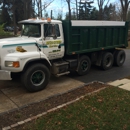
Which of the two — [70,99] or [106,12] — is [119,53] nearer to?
[70,99]

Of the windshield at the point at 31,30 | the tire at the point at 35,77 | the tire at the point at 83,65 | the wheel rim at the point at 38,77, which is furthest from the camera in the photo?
the tire at the point at 83,65

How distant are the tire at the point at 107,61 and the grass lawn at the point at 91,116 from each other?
12.7 feet

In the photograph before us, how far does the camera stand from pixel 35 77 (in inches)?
229

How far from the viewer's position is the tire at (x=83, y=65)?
762 centimetres

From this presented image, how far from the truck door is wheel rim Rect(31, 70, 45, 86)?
2.69ft

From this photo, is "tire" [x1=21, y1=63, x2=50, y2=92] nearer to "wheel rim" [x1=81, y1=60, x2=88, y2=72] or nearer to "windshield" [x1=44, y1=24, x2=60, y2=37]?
"windshield" [x1=44, y1=24, x2=60, y2=37]

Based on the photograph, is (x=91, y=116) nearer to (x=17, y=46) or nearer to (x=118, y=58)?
(x=17, y=46)

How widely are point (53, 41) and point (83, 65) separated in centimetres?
211

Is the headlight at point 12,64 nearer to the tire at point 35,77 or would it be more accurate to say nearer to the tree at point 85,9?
the tire at point 35,77

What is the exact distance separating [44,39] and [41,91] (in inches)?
73.4

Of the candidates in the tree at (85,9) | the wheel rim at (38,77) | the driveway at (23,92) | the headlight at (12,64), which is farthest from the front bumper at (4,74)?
the tree at (85,9)

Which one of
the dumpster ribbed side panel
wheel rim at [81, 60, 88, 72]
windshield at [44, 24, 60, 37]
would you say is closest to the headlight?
windshield at [44, 24, 60, 37]

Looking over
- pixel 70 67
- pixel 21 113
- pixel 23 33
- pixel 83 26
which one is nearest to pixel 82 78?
pixel 70 67

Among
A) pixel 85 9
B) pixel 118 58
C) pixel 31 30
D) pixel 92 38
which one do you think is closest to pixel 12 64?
pixel 31 30
